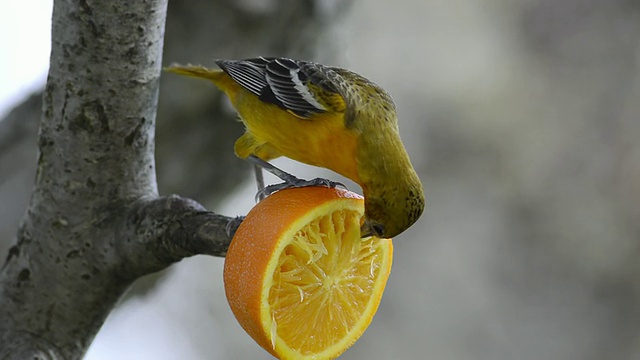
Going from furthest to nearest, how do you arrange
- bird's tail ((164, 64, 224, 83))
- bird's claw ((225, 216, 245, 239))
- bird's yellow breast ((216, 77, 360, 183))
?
1. bird's tail ((164, 64, 224, 83))
2. bird's yellow breast ((216, 77, 360, 183))
3. bird's claw ((225, 216, 245, 239))

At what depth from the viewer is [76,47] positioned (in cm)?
181

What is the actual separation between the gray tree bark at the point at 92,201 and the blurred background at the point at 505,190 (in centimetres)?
373

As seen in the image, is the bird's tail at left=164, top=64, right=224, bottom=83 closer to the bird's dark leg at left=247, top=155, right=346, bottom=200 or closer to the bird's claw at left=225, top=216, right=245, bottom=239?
the bird's dark leg at left=247, top=155, right=346, bottom=200

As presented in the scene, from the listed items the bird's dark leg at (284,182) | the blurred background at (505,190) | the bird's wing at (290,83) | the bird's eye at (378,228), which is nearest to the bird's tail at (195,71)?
the bird's wing at (290,83)

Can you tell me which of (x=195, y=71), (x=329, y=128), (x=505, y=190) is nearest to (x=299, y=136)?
(x=329, y=128)

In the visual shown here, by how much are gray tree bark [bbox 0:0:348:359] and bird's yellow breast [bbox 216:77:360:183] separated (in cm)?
40

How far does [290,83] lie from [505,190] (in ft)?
15.7

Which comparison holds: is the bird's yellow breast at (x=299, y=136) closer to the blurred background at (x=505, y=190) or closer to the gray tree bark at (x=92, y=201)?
the gray tree bark at (x=92, y=201)

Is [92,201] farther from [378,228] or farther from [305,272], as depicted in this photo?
[378,228]

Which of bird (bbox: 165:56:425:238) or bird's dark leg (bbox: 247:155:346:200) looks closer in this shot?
bird (bbox: 165:56:425:238)

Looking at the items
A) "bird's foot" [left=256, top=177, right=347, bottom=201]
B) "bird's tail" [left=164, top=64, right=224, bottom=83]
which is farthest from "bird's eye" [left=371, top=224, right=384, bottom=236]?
"bird's tail" [left=164, top=64, right=224, bottom=83]

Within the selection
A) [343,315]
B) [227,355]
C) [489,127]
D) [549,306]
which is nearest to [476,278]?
[549,306]

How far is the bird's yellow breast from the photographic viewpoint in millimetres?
2114

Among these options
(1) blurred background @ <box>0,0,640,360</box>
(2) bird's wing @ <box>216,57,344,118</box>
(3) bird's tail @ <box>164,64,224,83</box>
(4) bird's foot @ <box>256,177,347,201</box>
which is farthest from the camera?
(1) blurred background @ <box>0,0,640,360</box>
